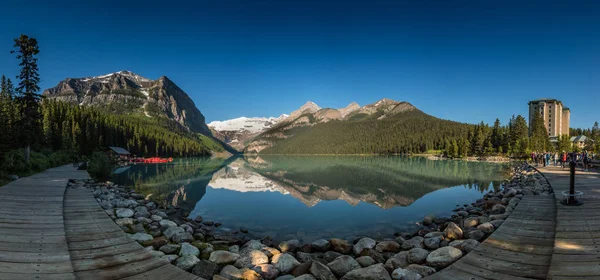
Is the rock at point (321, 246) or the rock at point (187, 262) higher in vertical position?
the rock at point (187, 262)

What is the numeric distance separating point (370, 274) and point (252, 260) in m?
3.35

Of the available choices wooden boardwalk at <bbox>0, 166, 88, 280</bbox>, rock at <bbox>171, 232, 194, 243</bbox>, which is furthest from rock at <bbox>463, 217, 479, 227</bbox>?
wooden boardwalk at <bbox>0, 166, 88, 280</bbox>

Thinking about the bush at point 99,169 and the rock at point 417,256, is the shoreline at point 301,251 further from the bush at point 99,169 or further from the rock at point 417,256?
the bush at point 99,169

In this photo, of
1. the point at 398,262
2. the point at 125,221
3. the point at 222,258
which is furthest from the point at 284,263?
the point at 125,221

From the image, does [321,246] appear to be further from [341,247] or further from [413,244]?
[413,244]

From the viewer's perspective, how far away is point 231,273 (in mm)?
6957

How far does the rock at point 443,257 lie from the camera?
23.4 ft

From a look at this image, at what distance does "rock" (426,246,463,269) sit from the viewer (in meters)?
7.13

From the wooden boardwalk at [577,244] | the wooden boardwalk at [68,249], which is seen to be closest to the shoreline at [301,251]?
the wooden boardwalk at [68,249]

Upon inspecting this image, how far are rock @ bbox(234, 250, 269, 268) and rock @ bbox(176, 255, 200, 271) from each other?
3.49ft

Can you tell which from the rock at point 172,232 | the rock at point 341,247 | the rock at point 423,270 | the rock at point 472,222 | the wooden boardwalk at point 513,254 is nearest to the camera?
the wooden boardwalk at point 513,254

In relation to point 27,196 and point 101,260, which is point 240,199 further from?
point 101,260

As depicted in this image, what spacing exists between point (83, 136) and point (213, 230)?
8106cm

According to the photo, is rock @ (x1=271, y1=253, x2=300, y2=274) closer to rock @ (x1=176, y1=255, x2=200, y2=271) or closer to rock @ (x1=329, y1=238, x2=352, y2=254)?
rock @ (x1=176, y1=255, x2=200, y2=271)
